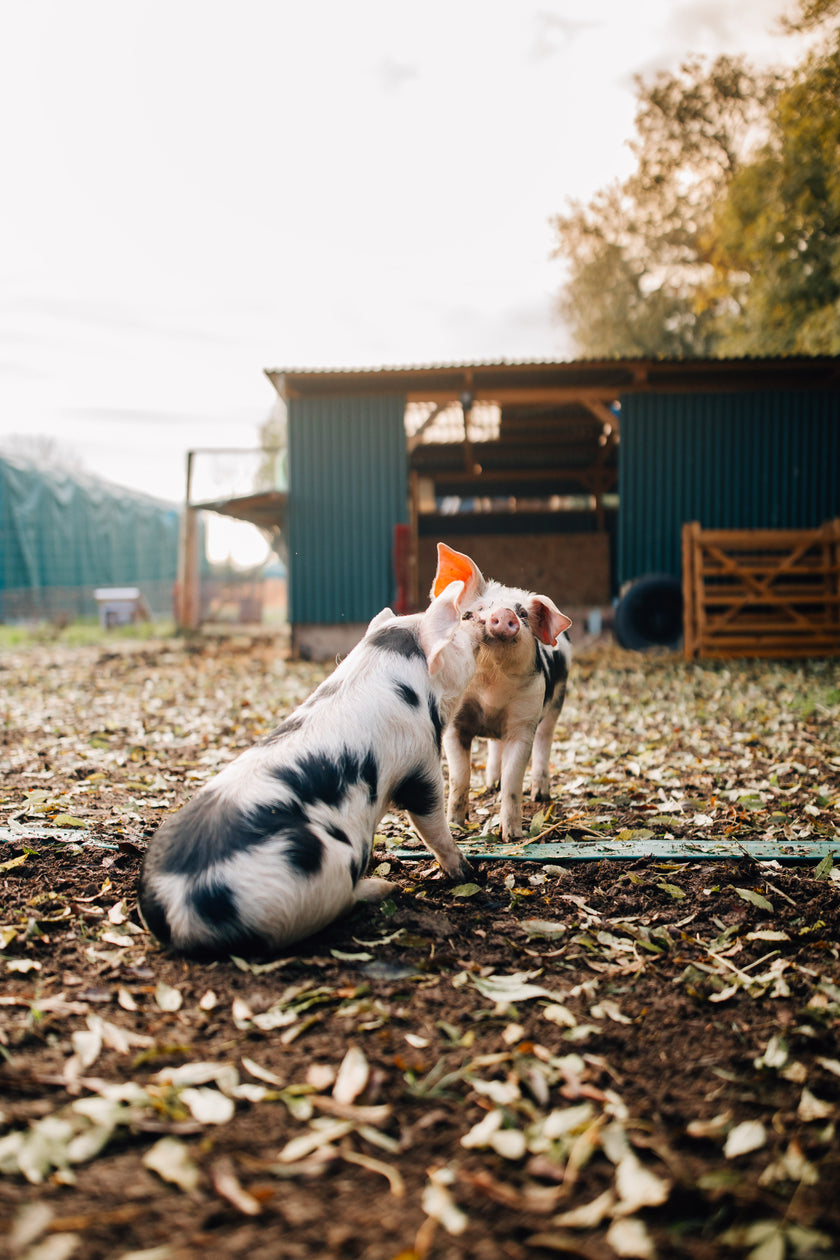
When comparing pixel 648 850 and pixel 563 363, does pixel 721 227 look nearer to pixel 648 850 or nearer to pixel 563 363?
pixel 563 363

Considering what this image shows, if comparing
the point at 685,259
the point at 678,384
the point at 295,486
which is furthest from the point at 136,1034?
the point at 685,259

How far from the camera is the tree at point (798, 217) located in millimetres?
20000

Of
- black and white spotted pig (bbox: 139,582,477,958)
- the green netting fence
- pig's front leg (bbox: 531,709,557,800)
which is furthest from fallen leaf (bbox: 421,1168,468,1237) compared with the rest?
the green netting fence

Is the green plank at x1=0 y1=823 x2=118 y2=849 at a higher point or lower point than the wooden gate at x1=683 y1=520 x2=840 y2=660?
lower

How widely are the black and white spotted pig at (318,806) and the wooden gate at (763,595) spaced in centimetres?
916

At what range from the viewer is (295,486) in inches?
519

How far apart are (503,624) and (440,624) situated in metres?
0.31

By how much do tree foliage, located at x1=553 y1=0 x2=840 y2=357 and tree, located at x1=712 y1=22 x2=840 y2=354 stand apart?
4 cm

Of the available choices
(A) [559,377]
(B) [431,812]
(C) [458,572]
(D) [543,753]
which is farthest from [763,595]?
(B) [431,812]

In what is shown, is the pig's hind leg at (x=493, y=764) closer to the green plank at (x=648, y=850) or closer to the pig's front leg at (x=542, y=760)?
the pig's front leg at (x=542, y=760)

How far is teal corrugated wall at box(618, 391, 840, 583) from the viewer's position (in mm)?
13141

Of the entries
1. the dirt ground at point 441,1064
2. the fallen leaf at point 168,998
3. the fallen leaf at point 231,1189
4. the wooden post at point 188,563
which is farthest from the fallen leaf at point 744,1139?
the wooden post at point 188,563

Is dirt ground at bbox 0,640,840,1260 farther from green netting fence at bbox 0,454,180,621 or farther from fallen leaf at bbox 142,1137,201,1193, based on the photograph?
green netting fence at bbox 0,454,180,621

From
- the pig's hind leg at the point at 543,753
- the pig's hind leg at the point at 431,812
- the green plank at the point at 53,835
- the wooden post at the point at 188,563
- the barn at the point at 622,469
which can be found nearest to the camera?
the pig's hind leg at the point at 431,812
